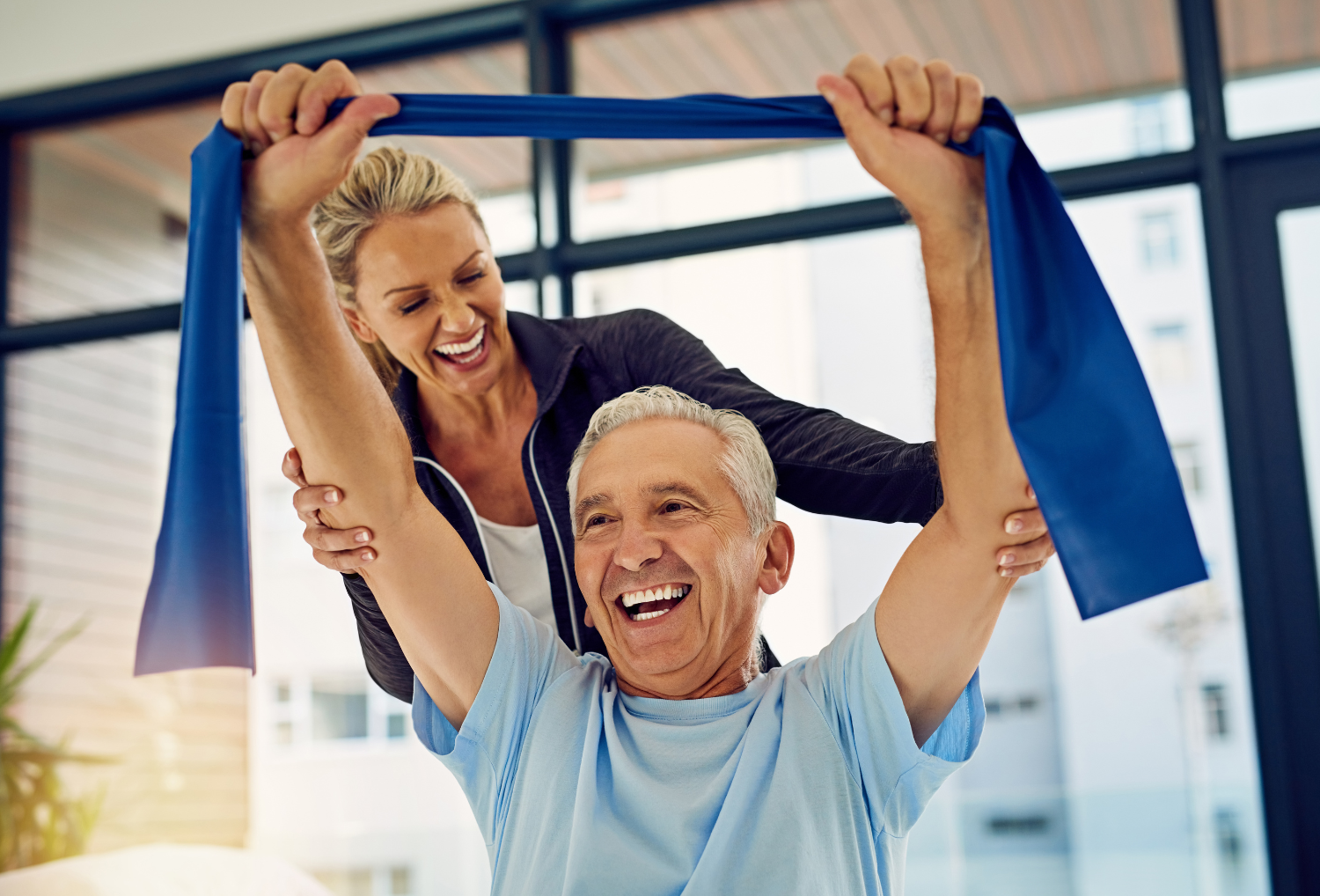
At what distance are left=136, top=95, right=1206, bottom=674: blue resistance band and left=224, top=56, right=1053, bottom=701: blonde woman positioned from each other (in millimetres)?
257

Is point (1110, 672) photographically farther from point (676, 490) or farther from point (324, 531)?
point (324, 531)

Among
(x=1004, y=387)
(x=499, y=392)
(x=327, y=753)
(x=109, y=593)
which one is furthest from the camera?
(x=109, y=593)

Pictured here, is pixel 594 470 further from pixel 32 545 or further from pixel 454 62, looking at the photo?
pixel 32 545

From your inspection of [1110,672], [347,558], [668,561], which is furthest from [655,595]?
[1110,672]

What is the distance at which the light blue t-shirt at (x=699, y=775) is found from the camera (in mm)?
1384

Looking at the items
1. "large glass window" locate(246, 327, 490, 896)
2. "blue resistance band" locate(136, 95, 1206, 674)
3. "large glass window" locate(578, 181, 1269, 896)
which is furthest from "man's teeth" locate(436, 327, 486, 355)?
"large glass window" locate(246, 327, 490, 896)

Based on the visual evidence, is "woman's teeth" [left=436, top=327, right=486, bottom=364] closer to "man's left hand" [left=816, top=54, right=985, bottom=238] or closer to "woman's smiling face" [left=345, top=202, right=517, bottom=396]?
"woman's smiling face" [left=345, top=202, right=517, bottom=396]

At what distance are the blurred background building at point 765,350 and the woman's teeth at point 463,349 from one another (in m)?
1.16

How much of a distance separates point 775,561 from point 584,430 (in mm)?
345

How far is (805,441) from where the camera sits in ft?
5.50

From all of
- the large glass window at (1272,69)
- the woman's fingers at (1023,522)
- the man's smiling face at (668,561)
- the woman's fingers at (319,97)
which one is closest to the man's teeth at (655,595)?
the man's smiling face at (668,561)

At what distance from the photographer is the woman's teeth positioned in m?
1.81

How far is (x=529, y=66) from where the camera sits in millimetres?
3500

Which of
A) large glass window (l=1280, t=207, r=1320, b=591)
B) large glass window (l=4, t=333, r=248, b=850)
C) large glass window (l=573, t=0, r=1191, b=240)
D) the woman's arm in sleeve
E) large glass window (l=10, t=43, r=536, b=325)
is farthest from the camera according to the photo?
large glass window (l=10, t=43, r=536, b=325)
